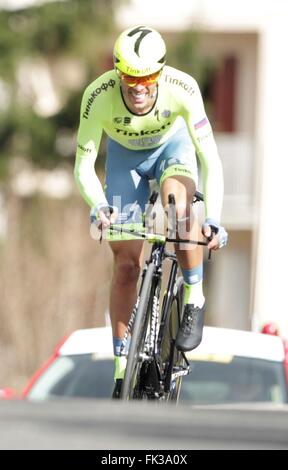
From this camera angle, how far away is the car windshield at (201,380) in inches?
326

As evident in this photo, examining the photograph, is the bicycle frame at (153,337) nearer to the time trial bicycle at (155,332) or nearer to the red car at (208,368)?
the time trial bicycle at (155,332)

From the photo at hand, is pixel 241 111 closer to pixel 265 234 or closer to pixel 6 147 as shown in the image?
pixel 265 234

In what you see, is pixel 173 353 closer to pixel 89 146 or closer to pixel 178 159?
pixel 178 159

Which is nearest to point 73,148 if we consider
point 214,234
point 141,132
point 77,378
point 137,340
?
point 77,378

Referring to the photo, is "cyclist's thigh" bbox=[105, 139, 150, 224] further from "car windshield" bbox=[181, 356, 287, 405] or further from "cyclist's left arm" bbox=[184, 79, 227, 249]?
"car windshield" bbox=[181, 356, 287, 405]

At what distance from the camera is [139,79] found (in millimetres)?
6918

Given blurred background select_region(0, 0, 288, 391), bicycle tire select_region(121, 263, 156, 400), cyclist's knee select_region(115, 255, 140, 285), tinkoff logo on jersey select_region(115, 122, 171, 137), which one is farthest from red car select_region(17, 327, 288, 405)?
blurred background select_region(0, 0, 288, 391)

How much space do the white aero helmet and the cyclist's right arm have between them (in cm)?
36

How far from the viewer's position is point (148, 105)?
23.5 ft

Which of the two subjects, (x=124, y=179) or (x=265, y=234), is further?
(x=265, y=234)

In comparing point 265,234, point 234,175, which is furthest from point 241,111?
point 265,234

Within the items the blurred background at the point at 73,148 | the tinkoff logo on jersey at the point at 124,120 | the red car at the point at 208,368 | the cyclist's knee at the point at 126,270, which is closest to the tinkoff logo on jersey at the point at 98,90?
the tinkoff logo on jersey at the point at 124,120

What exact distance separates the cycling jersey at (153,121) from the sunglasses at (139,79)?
0.24 meters

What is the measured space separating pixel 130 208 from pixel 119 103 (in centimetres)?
58
